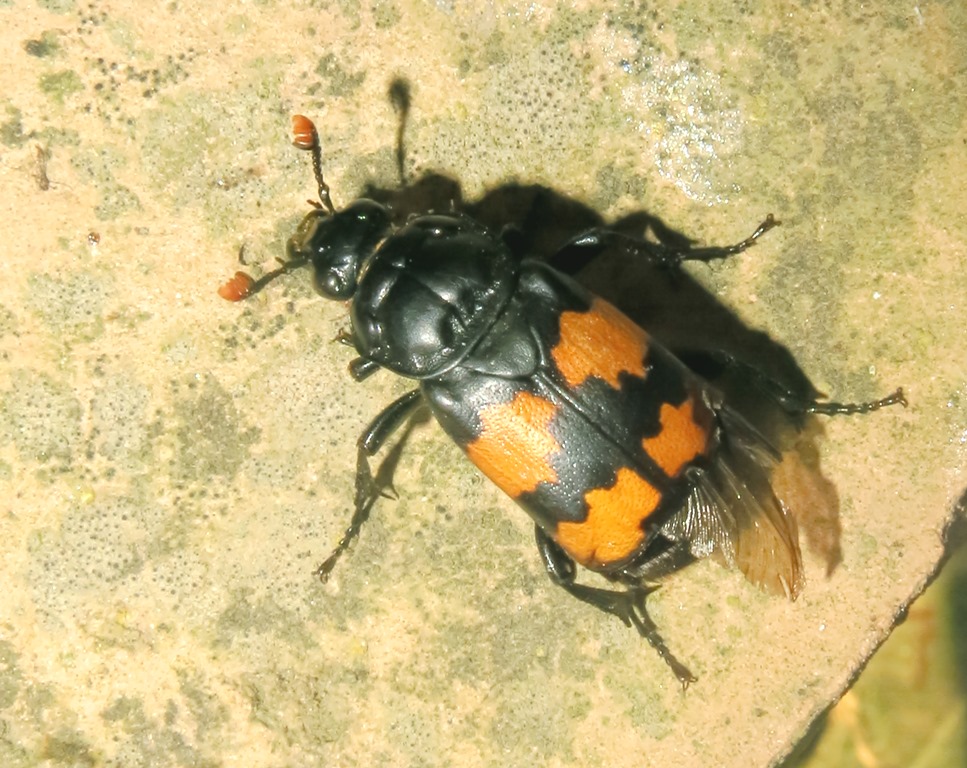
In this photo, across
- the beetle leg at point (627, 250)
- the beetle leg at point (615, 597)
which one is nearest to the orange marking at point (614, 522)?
the beetle leg at point (615, 597)

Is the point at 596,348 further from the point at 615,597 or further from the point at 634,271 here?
the point at 615,597

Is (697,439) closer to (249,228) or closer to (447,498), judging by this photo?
(447,498)

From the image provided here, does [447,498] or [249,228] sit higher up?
[249,228]

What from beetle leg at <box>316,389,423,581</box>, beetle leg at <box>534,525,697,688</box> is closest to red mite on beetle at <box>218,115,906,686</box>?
beetle leg at <box>534,525,697,688</box>

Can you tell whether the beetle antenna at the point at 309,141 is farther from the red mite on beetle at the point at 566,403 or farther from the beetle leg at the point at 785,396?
the beetle leg at the point at 785,396

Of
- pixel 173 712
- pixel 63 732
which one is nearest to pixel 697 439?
pixel 173 712

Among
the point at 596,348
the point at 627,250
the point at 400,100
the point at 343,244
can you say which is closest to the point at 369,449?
the point at 343,244
